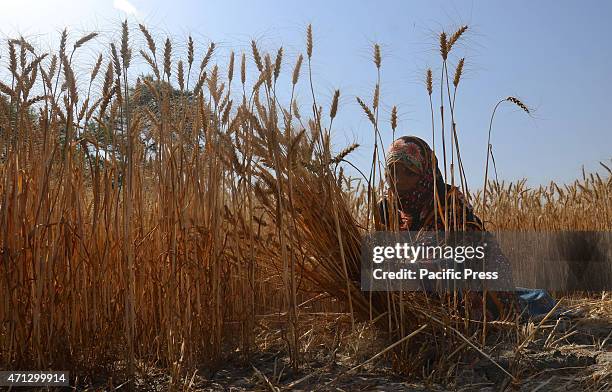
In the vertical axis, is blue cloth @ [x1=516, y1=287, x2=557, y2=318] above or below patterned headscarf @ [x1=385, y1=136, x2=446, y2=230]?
below

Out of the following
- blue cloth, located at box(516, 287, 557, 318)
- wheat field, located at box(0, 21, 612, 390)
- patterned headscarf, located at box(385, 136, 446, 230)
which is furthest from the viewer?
blue cloth, located at box(516, 287, 557, 318)

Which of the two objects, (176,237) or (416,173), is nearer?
(176,237)

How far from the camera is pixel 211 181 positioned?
1808 millimetres

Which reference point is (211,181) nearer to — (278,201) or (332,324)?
(278,201)

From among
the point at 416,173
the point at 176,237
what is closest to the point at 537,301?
the point at 416,173

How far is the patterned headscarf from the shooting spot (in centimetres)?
249

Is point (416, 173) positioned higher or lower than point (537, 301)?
higher

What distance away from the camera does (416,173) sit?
2529 millimetres

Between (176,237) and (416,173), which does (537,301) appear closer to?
(416,173)

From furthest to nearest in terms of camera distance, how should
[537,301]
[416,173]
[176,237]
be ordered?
1. [537,301]
2. [416,173]
3. [176,237]

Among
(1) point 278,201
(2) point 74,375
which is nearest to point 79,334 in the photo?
(2) point 74,375

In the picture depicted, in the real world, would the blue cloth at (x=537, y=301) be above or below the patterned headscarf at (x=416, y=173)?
below

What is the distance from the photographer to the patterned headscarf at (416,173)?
2.49 meters

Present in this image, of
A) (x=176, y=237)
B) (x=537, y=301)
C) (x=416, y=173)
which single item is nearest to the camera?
(x=176, y=237)
